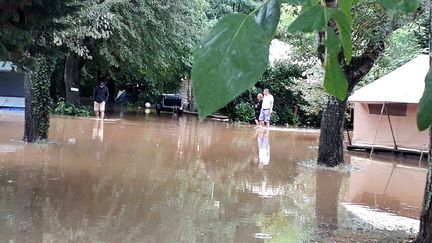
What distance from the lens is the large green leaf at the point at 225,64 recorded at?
2.02 feet

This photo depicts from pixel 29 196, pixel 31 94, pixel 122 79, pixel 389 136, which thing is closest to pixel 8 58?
pixel 29 196

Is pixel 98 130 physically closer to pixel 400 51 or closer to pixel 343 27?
pixel 400 51

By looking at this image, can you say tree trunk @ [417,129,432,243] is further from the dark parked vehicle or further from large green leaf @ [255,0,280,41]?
the dark parked vehicle

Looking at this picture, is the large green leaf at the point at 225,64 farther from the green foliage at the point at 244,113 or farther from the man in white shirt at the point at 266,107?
the green foliage at the point at 244,113

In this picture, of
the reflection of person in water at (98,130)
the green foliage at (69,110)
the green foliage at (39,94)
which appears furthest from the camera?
the green foliage at (69,110)

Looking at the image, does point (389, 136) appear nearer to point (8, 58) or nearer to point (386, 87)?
point (386, 87)

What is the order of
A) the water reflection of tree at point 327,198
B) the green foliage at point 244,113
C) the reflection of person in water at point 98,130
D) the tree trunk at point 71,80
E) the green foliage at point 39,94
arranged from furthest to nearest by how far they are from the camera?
the green foliage at point 244,113, the tree trunk at point 71,80, the reflection of person in water at point 98,130, the green foliage at point 39,94, the water reflection of tree at point 327,198

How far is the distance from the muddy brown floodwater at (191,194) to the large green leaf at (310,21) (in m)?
5.93

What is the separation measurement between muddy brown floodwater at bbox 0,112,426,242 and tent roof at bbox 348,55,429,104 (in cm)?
184

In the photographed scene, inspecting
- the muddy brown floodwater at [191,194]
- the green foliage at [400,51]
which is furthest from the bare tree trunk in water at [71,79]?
the green foliage at [400,51]

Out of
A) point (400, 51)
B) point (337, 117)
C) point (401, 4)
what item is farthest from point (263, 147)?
point (401, 4)

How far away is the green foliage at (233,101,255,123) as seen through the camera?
27.2 metres

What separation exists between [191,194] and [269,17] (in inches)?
335

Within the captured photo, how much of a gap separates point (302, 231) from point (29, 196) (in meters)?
3.94
